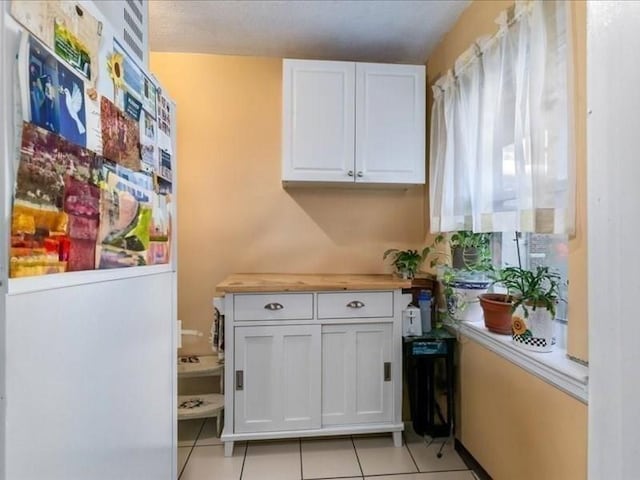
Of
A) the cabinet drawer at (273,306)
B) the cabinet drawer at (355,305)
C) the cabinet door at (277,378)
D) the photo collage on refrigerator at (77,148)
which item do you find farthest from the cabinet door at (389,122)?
the photo collage on refrigerator at (77,148)

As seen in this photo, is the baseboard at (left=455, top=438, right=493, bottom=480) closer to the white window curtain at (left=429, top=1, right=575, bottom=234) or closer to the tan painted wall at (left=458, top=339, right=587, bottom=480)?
the tan painted wall at (left=458, top=339, right=587, bottom=480)

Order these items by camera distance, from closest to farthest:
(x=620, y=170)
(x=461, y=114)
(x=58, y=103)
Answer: (x=620, y=170)
(x=58, y=103)
(x=461, y=114)

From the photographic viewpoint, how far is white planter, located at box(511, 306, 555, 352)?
1.38 m

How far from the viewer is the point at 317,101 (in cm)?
212

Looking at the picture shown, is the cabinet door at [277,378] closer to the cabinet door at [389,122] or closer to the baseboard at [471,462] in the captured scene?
the baseboard at [471,462]

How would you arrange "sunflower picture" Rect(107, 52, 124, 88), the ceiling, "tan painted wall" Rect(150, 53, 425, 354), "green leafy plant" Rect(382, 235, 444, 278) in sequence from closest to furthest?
"sunflower picture" Rect(107, 52, 124, 88) → the ceiling → "green leafy plant" Rect(382, 235, 444, 278) → "tan painted wall" Rect(150, 53, 425, 354)

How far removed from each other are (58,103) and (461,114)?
5.99ft

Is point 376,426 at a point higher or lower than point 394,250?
lower

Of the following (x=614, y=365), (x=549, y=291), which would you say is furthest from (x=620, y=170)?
(x=549, y=291)

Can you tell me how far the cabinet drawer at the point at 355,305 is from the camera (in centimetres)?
198

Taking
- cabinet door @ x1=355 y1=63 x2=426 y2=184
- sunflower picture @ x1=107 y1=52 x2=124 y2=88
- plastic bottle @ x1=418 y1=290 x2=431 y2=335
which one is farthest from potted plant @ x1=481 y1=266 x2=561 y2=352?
sunflower picture @ x1=107 y1=52 x2=124 y2=88

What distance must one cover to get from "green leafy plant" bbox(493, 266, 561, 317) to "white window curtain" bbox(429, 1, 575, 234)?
20 centimetres

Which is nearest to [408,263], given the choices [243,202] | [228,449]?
[243,202]

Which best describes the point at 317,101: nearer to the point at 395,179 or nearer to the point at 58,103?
the point at 395,179
